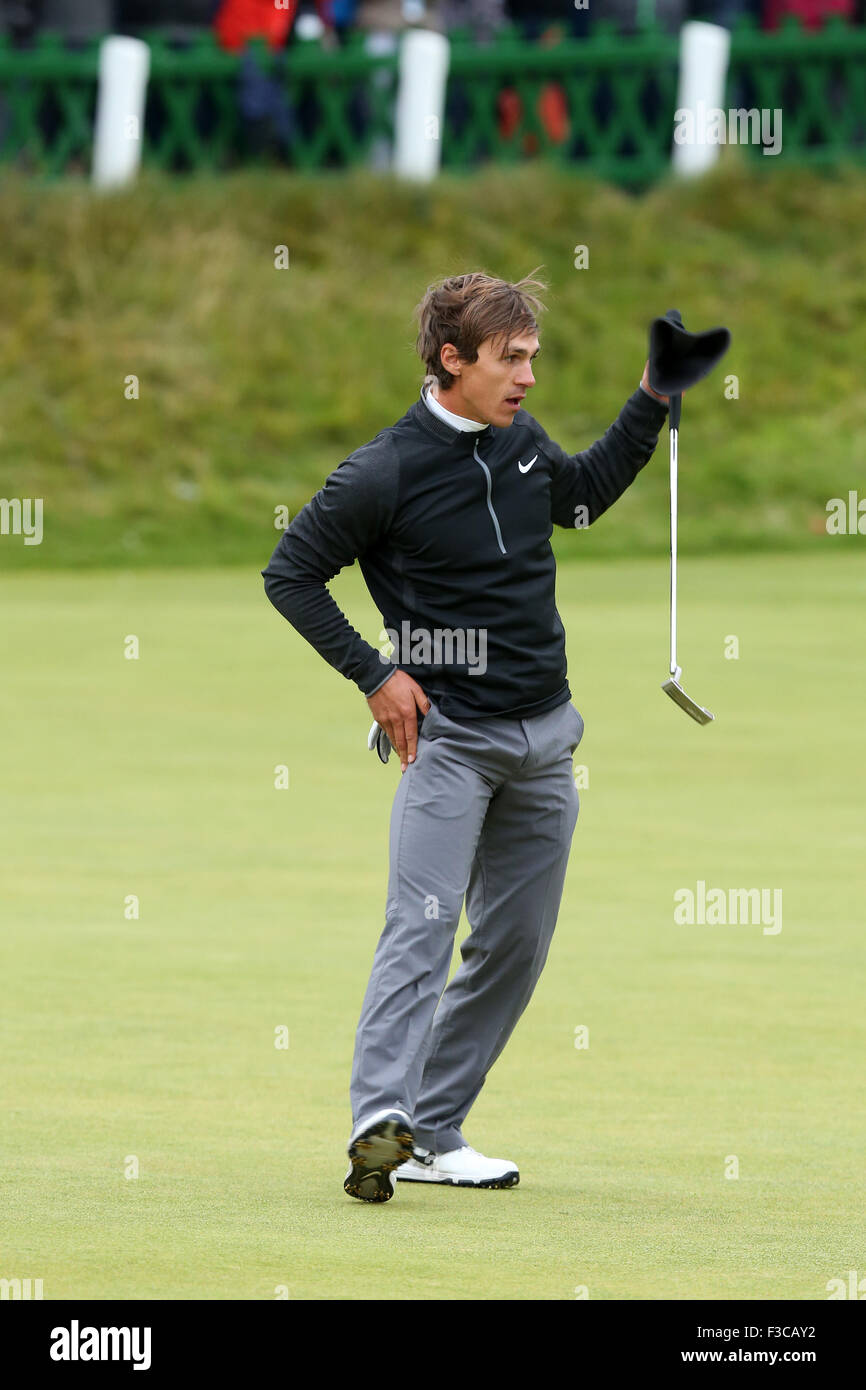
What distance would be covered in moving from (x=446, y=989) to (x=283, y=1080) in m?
1.08

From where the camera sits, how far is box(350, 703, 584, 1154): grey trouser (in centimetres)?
608

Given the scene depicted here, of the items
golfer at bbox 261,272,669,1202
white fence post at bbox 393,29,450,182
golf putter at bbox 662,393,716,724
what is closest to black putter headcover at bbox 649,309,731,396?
golf putter at bbox 662,393,716,724

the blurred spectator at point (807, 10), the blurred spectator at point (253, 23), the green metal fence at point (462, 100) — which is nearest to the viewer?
the blurred spectator at point (253, 23)

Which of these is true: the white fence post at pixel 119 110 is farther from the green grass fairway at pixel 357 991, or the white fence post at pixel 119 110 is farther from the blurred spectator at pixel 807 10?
the green grass fairway at pixel 357 991

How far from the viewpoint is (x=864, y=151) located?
79.7ft

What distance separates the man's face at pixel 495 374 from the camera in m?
6.08

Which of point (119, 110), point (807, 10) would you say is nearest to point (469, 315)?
point (119, 110)

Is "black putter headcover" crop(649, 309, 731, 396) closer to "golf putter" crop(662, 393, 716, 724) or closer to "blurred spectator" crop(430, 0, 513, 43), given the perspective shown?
"golf putter" crop(662, 393, 716, 724)

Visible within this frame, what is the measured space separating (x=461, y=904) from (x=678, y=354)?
4.55 ft

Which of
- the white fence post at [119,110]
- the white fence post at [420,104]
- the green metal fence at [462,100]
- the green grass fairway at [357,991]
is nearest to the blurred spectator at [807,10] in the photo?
the green metal fence at [462,100]

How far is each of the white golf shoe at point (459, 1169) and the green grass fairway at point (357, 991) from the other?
0.20ft

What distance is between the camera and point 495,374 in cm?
608

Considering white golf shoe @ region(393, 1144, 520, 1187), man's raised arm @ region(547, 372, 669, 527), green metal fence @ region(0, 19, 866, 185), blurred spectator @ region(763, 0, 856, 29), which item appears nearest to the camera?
white golf shoe @ region(393, 1144, 520, 1187)

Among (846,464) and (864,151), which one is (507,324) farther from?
(864,151)
